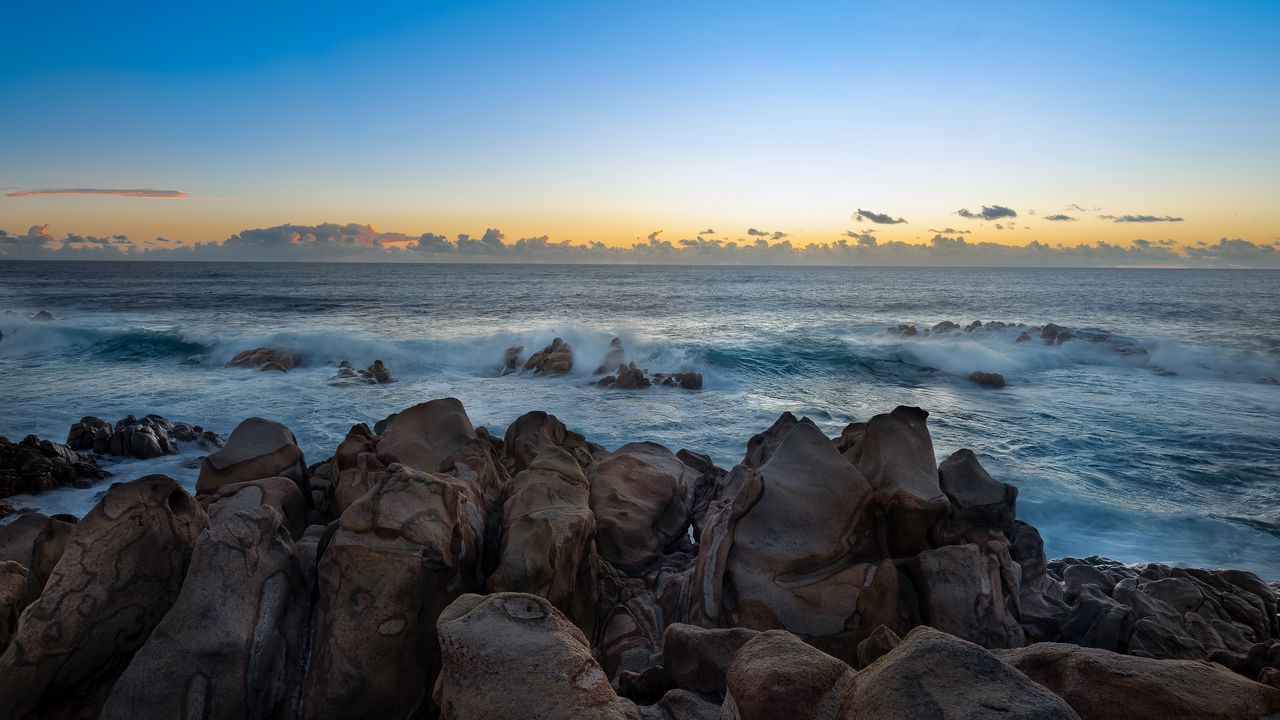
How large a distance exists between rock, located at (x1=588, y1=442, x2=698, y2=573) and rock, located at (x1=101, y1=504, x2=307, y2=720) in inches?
108

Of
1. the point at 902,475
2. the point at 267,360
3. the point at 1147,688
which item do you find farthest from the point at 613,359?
the point at 1147,688

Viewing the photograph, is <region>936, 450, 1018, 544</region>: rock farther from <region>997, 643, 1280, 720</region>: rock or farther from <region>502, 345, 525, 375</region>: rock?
<region>502, 345, 525, 375</region>: rock

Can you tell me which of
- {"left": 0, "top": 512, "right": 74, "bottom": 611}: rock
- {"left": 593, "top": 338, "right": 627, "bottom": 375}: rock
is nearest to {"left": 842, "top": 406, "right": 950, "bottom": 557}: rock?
{"left": 0, "top": 512, "right": 74, "bottom": 611}: rock

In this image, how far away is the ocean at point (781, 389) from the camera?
32.0 ft

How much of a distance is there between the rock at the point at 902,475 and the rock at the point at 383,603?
3.00m

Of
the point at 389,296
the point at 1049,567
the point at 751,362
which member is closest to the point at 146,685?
the point at 1049,567

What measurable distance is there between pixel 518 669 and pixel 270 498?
3.32m

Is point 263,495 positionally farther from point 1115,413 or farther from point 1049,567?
point 1115,413

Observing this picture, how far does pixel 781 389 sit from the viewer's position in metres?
19.3

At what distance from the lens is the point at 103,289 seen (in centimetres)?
5172

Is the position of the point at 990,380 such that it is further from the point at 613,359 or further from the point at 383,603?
the point at 383,603

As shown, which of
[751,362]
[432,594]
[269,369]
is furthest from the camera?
[751,362]

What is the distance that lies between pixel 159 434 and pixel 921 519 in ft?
36.8

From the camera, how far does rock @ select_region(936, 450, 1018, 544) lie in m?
5.45
